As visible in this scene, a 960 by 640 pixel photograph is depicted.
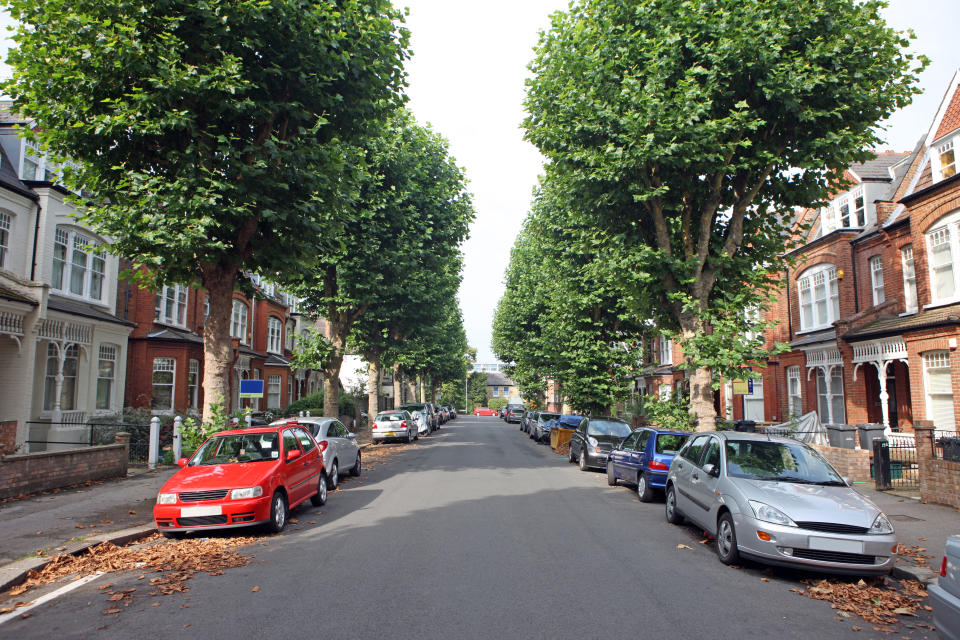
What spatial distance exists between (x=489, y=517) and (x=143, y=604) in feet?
17.6

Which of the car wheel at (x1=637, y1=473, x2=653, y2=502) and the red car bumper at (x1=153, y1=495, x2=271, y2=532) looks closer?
the red car bumper at (x1=153, y1=495, x2=271, y2=532)

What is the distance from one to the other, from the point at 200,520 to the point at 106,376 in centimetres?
1575

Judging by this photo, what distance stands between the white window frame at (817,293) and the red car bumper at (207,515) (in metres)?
22.3

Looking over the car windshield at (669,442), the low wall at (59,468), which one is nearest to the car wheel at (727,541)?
the car windshield at (669,442)

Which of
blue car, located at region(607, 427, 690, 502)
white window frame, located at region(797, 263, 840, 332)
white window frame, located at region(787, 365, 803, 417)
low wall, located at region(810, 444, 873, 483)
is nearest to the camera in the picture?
blue car, located at region(607, 427, 690, 502)

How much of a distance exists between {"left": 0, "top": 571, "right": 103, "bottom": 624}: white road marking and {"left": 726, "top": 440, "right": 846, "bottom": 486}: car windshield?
7.70 metres

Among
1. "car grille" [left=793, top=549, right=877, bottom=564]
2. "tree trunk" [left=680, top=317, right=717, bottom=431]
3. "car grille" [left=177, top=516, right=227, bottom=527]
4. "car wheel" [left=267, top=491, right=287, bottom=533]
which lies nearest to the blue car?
"tree trunk" [left=680, top=317, right=717, bottom=431]

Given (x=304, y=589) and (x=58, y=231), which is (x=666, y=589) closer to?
(x=304, y=589)

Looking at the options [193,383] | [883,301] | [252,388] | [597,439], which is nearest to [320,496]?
[252,388]

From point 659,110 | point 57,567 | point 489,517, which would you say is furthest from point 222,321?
point 659,110

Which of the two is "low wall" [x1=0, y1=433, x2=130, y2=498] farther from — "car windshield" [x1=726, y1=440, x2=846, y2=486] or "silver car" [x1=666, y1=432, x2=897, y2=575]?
"car windshield" [x1=726, y1=440, x2=846, y2=486]

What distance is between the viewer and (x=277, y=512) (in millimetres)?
8906

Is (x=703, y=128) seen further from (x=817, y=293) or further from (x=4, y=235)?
(x=4, y=235)

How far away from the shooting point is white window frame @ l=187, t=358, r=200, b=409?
25822 mm
